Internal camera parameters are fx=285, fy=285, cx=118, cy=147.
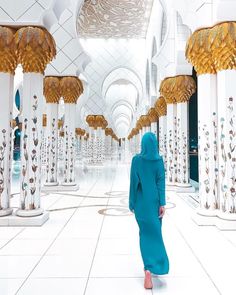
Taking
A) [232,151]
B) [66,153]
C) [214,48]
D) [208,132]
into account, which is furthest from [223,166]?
[66,153]

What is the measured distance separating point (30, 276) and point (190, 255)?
Result: 1.34 m

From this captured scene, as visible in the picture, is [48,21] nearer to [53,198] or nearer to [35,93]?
[35,93]

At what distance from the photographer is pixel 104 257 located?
2.45 metres

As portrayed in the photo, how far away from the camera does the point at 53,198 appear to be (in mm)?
5391

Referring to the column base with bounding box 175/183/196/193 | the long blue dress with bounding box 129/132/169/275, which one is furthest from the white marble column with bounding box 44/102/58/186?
the long blue dress with bounding box 129/132/169/275

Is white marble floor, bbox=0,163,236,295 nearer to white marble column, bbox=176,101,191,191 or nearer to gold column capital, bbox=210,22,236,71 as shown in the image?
gold column capital, bbox=210,22,236,71

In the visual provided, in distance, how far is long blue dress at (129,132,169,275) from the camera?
1931 mm

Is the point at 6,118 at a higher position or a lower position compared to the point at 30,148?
higher

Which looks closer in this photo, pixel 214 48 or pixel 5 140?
pixel 214 48

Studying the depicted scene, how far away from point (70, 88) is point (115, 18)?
18.6 feet

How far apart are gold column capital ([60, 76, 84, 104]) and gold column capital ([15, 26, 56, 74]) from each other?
2.39 meters

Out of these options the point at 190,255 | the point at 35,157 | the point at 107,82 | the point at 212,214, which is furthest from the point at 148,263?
the point at 107,82

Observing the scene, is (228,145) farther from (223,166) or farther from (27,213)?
(27,213)

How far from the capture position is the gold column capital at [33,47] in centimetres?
344
